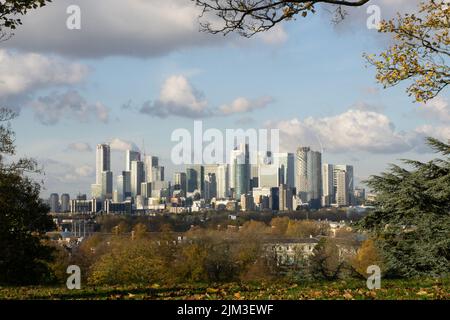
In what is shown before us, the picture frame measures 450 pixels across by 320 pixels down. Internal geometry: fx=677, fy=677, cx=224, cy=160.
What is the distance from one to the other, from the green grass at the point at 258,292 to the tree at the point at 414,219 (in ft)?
33.9

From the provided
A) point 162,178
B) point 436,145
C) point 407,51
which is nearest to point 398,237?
point 436,145

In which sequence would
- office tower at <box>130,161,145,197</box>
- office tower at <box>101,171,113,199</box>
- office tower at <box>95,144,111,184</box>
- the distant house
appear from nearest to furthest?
the distant house
office tower at <box>95,144,111,184</box>
office tower at <box>130,161,145,197</box>
office tower at <box>101,171,113,199</box>

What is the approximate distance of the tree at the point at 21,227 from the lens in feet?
108

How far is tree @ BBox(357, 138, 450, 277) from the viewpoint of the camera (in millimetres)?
26812

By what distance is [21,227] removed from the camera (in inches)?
1452

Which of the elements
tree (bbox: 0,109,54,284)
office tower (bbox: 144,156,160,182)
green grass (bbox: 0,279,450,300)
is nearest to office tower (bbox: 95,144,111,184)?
office tower (bbox: 144,156,160,182)

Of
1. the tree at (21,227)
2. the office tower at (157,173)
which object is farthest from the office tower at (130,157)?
the tree at (21,227)

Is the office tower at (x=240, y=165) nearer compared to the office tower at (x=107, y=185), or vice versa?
the office tower at (x=240, y=165)

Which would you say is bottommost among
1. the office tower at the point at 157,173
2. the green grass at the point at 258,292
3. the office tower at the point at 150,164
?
the green grass at the point at 258,292

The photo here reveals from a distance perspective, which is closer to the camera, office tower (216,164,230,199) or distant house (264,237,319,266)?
distant house (264,237,319,266)

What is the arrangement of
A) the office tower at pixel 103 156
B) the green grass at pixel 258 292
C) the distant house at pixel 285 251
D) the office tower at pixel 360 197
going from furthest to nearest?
the office tower at pixel 103 156, the distant house at pixel 285 251, the office tower at pixel 360 197, the green grass at pixel 258 292

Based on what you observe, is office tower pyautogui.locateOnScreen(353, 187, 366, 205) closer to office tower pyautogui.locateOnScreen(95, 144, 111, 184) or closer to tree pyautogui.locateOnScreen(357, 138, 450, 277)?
tree pyautogui.locateOnScreen(357, 138, 450, 277)

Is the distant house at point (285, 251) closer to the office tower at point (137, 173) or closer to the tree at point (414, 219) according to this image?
the tree at point (414, 219)

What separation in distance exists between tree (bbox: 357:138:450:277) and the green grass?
1033 cm
